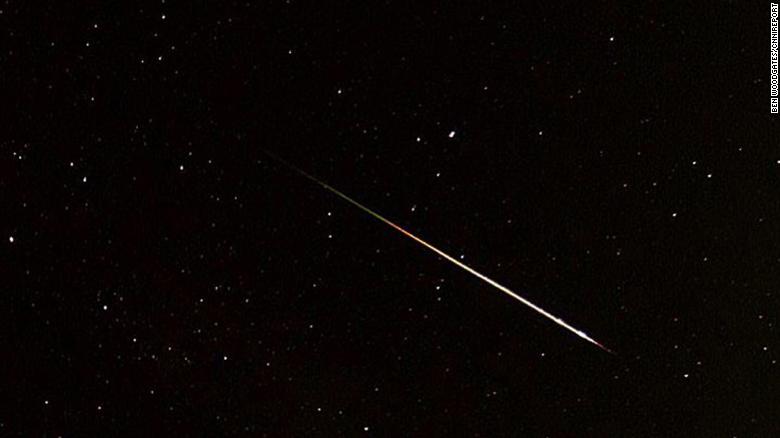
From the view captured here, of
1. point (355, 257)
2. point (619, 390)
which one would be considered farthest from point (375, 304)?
point (619, 390)

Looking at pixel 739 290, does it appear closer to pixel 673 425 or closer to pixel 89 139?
pixel 673 425

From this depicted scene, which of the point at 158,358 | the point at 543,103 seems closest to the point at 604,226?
the point at 543,103

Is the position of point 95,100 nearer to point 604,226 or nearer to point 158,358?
point 158,358

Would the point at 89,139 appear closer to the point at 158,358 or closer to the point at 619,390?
the point at 158,358

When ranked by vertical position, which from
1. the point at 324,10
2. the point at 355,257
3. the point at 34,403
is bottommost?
the point at 34,403

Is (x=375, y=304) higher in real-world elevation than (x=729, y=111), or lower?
lower

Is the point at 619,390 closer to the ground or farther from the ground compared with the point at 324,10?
A: closer to the ground
